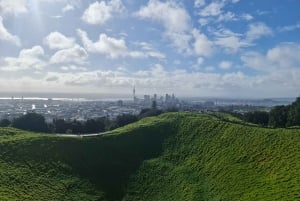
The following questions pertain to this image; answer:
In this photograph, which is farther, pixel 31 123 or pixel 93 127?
pixel 93 127

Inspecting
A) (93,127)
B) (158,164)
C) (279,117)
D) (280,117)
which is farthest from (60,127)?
(280,117)

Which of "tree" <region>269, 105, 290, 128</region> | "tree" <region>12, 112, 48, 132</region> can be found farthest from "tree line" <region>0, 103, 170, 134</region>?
"tree" <region>269, 105, 290, 128</region>

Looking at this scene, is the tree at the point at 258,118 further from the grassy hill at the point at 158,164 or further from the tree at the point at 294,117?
the grassy hill at the point at 158,164

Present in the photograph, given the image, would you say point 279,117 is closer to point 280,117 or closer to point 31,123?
point 280,117

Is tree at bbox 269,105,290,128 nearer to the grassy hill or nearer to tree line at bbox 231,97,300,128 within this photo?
tree line at bbox 231,97,300,128

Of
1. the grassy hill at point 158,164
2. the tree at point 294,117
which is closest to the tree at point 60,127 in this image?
the grassy hill at point 158,164

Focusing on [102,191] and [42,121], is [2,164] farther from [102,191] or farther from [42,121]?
[42,121]
